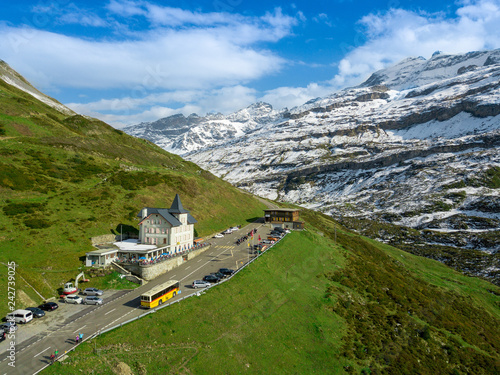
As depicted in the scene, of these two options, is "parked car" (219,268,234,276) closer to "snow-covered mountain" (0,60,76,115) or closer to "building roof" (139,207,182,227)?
"building roof" (139,207,182,227)

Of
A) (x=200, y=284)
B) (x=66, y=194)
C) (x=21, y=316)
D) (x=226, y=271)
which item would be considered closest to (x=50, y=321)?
(x=21, y=316)

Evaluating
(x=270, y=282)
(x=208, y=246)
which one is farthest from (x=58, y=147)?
(x=270, y=282)

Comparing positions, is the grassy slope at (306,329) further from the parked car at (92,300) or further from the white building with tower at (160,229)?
the white building with tower at (160,229)

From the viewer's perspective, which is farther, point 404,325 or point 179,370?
point 404,325

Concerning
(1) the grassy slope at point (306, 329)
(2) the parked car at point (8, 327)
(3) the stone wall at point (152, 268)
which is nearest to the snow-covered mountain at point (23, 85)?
(3) the stone wall at point (152, 268)

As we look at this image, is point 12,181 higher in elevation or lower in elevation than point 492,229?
higher

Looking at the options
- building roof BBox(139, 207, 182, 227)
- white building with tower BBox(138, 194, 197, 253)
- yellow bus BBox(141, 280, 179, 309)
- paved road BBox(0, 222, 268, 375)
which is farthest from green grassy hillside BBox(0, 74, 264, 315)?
yellow bus BBox(141, 280, 179, 309)

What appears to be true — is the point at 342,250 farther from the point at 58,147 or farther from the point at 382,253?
the point at 58,147
